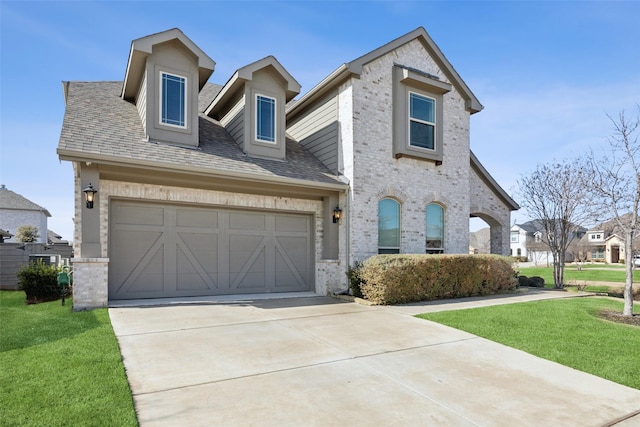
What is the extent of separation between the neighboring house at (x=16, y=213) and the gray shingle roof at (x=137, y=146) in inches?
1338

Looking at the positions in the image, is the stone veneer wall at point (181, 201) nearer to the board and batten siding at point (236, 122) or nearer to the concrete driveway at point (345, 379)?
the board and batten siding at point (236, 122)

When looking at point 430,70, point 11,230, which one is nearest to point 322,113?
point 430,70

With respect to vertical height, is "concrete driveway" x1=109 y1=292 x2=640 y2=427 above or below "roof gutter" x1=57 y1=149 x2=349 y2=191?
below

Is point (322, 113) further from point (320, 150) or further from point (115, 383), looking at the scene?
point (115, 383)

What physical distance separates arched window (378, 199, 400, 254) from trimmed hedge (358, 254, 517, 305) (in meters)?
1.68

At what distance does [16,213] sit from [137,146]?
3936 centimetres

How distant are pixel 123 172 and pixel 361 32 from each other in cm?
860

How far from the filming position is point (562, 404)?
3.96 meters

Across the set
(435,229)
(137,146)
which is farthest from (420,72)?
(137,146)

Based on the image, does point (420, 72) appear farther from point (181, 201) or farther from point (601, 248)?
point (601, 248)

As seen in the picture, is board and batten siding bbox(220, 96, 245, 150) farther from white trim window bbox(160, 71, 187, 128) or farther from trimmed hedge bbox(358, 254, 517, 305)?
trimmed hedge bbox(358, 254, 517, 305)

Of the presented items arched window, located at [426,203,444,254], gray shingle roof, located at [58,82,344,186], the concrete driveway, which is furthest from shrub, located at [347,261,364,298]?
arched window, located at [426,203,444,254]

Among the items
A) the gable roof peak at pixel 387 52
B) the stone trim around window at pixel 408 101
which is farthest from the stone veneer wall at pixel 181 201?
the gable roof peak at pixel 387 52

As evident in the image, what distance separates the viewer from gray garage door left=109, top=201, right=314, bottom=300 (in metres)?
9.32
